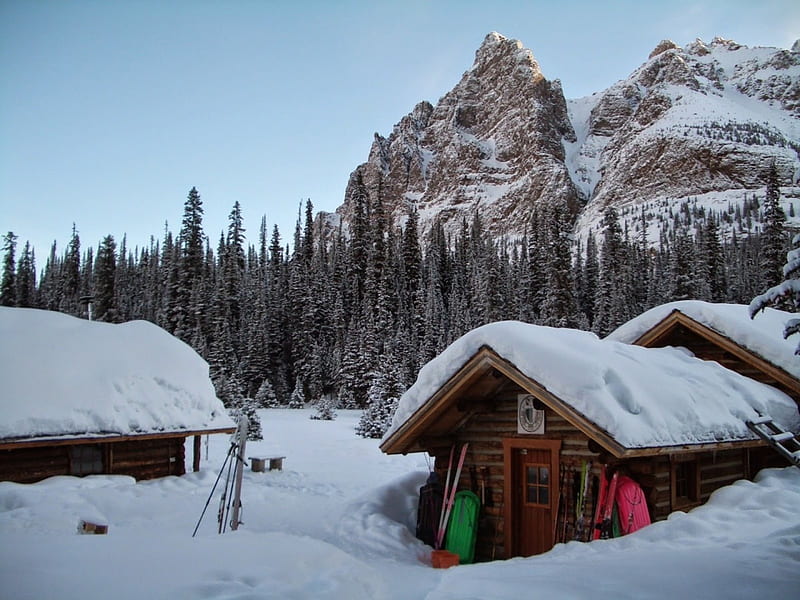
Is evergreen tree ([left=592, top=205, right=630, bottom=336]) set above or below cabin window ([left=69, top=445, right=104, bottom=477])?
above

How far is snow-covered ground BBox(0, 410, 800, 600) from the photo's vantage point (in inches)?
228

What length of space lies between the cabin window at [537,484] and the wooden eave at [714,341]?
6.26 meters

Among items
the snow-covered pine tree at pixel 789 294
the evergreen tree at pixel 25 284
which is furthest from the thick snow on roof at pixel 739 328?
the evergreen tree at pixel 25 284

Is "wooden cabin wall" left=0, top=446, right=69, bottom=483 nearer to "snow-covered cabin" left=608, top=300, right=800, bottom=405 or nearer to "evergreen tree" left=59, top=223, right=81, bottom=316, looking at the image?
"snow-covered cabin" left=608, top=300, right=800, bottom=405

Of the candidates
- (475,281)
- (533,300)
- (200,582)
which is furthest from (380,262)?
(200,582)

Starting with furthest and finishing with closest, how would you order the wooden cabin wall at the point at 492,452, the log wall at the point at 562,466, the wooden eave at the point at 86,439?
1. the wooden eave at the point at 86,439
2. the wooden cabin wall at the point at 492,452
3. the log wall at the point at 562,466

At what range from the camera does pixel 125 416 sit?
17.3 metres

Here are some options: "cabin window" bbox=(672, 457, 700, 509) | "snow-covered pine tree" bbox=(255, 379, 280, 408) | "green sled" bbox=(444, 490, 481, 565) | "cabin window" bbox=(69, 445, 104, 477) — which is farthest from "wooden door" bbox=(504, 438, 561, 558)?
"snow-covered pine tree" bbox=(255, 379, 280, 408)

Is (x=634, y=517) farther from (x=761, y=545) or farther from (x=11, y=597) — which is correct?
(x=11, y=597)

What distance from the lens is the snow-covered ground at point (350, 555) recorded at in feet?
19.0

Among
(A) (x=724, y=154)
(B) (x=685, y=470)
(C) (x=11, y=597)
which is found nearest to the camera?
(C) (x=11, y=597)

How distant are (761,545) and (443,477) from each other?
22.0 feet

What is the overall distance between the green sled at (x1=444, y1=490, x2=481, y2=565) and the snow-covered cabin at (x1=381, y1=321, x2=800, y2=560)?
34cm

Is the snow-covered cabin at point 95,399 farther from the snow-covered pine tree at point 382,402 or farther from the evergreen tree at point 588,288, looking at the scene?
the evergreen tree at point 588,288
